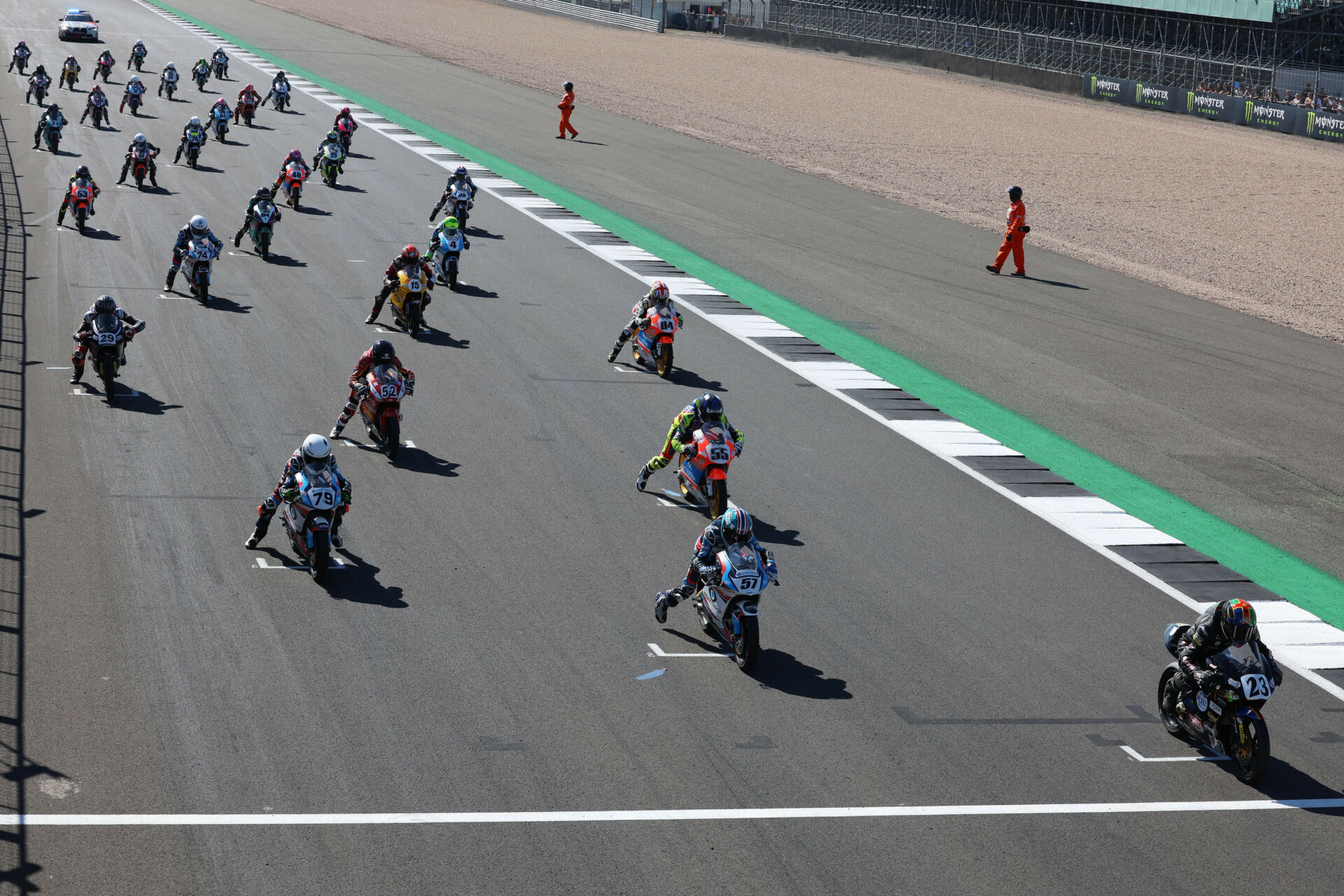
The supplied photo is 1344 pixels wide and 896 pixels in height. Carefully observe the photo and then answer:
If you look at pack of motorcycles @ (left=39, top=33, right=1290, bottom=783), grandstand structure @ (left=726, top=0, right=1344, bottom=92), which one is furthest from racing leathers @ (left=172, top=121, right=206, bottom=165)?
grandstand structure @ (left=726, top=0, right=1344, bottom=92)

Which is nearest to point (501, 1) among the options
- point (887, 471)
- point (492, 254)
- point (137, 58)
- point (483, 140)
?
point (137, 58)

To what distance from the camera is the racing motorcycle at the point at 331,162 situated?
3819 cm

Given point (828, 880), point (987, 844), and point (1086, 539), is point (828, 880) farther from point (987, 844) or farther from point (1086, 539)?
point (1086, 539)

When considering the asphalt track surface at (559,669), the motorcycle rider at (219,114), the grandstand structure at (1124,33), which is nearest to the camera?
the asphalt track surface at (559,669)

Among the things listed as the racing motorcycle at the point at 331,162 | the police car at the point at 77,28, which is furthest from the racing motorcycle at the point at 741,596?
the police car at the point at 77,28

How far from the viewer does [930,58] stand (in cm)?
8694

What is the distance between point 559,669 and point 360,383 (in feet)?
22.8

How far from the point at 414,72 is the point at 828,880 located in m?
63.1

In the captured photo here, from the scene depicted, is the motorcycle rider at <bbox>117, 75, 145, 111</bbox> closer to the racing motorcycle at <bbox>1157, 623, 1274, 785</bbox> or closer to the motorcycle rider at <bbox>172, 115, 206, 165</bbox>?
the motorcycle rider at <bbox>172, 115, 206, 165</bbox>

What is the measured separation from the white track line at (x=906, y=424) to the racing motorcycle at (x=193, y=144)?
7.47 m

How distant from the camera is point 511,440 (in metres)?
19.2

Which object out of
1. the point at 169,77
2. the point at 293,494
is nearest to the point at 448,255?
the point at 293,494

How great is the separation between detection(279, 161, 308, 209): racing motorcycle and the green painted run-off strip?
7576mm

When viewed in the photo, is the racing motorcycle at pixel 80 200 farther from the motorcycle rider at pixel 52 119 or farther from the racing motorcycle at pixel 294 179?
the motorcycle rider at pixel 52 119
